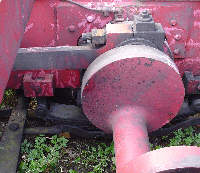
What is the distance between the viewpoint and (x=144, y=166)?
5.00ft

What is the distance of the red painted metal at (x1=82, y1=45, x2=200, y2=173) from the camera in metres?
1.92

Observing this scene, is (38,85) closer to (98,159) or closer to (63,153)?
(63,153)

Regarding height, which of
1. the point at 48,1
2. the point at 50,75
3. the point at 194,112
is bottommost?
the point at 194,112

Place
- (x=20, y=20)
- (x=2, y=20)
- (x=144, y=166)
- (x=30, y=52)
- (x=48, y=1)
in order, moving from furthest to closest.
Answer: (x=48, y=1) → (x=30, y=52) → (x=20, y=20) → (x=144, y=166) → (x=2, y=20)

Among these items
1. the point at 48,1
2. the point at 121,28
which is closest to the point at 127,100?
the point at 121,28

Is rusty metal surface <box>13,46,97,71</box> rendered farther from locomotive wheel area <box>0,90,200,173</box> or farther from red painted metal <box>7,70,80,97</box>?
locomotive wheel area <box>0,90,200,173</box>

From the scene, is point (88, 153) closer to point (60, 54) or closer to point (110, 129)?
point (110, 129)

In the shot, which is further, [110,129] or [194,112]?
A: [194,112]

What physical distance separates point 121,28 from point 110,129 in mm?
626

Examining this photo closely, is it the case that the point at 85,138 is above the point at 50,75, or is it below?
below

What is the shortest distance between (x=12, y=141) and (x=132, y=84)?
3.54 ft

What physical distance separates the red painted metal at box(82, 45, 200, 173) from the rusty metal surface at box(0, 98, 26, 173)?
0.68m

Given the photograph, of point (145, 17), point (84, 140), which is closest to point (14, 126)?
point (84, 140)

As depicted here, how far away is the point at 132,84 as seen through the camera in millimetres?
2006
